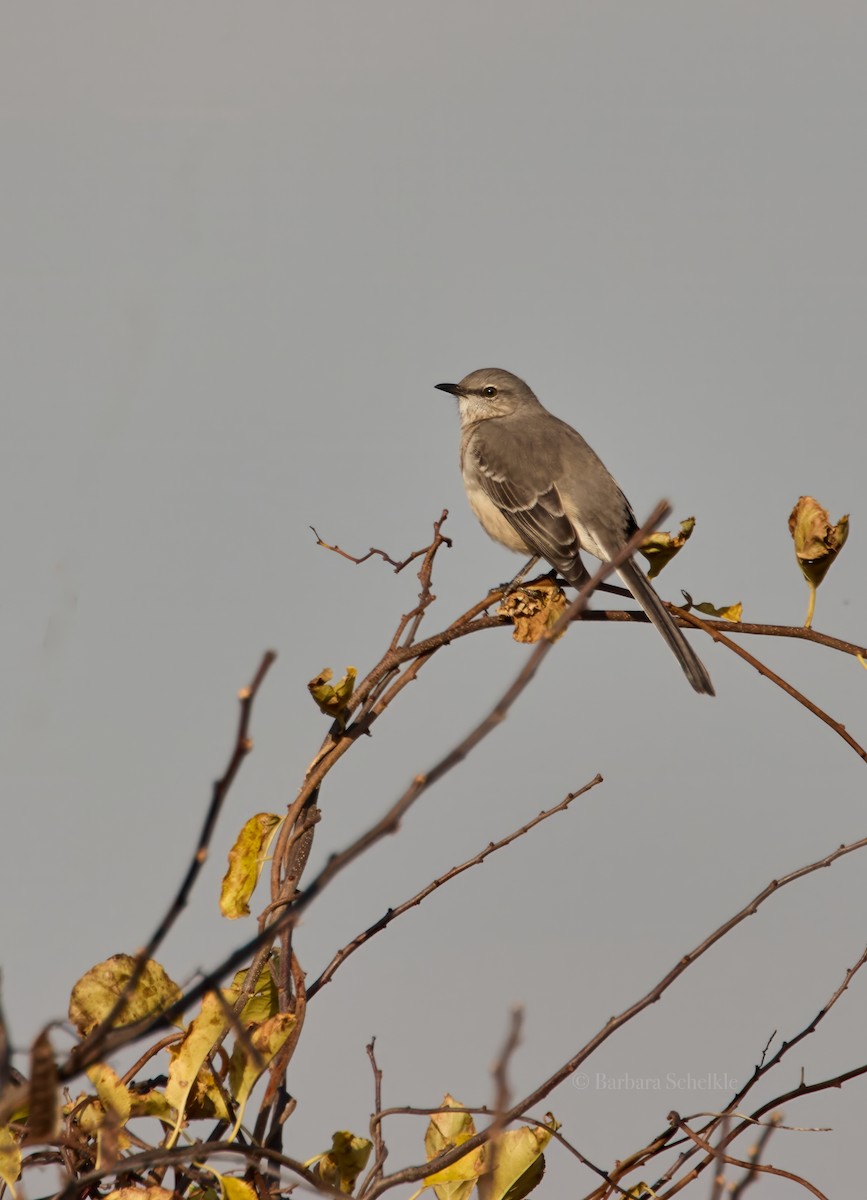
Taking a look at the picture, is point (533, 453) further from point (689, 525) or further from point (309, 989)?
point (309, 989)

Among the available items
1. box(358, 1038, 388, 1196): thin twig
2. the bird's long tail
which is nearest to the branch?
box(358, 1038, 388, 1196): thin twig

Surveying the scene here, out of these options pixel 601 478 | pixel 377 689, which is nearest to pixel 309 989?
pixel 377 689

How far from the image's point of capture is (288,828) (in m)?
3.00

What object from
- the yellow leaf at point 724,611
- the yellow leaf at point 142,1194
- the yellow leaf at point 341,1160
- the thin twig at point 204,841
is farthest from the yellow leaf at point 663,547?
the thin twig at point 204,841

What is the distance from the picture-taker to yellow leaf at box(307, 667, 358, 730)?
3.13 m

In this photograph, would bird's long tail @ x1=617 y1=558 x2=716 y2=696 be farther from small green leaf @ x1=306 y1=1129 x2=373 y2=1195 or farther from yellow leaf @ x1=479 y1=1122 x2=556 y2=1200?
small green leaf @ x1=306 y1=1129 x2=373 y2=1195

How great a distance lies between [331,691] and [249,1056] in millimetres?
1007

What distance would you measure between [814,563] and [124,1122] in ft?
7.11

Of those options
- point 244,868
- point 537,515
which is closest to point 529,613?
point 244,868

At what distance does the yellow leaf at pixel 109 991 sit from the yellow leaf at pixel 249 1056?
162 mm

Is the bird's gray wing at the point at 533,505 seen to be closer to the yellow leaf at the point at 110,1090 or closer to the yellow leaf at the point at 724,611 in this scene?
the yellow leaf at the point at 724,611

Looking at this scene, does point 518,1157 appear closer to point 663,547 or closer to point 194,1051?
point 194,1051

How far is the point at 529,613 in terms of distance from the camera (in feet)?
11.8

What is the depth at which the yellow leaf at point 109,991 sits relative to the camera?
7.76 feet
